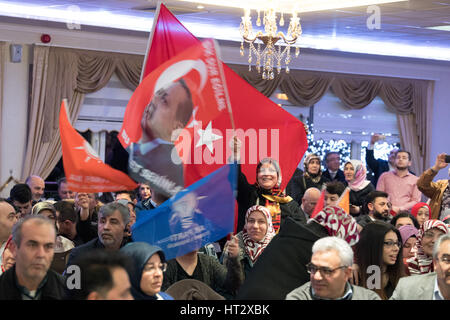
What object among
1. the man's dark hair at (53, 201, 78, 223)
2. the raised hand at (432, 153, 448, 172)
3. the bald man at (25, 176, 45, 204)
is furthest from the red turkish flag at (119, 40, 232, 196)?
the bald man at (25, 176, 45, 204)

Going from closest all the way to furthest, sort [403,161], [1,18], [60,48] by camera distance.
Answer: [403,161]
[1,18]
[60,48]

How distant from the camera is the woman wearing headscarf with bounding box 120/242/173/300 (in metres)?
3.37

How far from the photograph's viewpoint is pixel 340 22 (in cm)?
982

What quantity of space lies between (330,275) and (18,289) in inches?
54.1

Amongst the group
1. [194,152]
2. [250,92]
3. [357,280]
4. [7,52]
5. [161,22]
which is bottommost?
[357,280]

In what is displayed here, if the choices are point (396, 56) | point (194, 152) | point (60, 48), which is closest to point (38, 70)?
point (60, 48)

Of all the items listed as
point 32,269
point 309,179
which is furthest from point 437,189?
point 32,269

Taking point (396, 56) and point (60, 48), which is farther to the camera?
point (396, 56)

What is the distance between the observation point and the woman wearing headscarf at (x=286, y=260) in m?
3.55

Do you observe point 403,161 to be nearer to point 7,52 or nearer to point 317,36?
point 317,36

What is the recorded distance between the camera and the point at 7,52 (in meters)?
10.0

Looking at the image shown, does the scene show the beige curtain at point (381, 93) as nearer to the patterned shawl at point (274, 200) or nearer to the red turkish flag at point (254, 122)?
the red turkish flag at point (254, 122)

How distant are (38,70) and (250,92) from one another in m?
5.08

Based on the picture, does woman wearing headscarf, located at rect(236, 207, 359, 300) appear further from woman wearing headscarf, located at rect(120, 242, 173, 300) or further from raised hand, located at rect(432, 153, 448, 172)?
raised hand, located at rect(432, 153, 448, 172)
